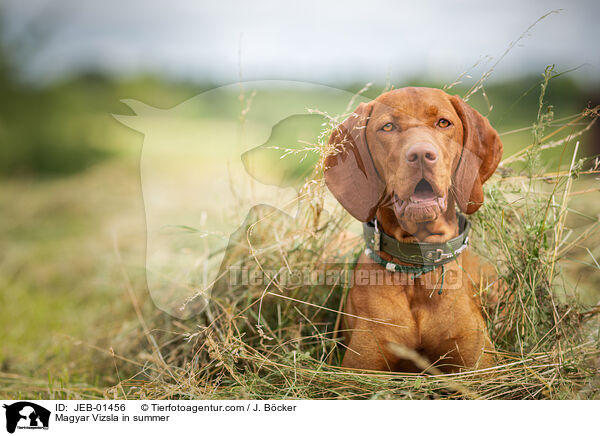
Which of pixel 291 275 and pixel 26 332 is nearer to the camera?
pixel 291 275

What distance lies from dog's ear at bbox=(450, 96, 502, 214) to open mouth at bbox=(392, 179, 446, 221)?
0.13 meters

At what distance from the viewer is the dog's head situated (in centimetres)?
162

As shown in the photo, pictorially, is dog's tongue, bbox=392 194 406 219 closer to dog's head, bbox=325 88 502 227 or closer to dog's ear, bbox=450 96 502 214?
dog's head, bbox=325 88 502 227

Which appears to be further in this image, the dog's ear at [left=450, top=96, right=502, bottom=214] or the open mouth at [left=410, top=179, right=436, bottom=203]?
the dog's ear at [left=450, top=96, right=502, bottom=214]

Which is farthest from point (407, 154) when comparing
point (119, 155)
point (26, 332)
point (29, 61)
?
point (119, 155)

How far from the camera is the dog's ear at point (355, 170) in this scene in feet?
5.92

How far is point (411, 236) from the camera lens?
6.00 feet

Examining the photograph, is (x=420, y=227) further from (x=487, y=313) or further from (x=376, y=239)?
(x=487, y=313)

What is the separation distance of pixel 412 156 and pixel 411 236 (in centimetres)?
38

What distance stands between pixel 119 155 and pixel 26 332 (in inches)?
151

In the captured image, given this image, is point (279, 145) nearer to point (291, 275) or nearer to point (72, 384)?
point (291, 275)

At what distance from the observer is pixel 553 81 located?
6.37 ft

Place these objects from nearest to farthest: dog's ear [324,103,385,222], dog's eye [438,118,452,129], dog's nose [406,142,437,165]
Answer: dog's nose [406,142,437,165], dog's eye [438,118,452,129], dog's ear [324,103,385,222]
